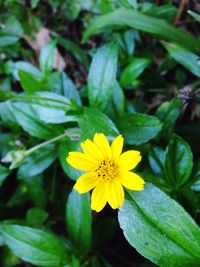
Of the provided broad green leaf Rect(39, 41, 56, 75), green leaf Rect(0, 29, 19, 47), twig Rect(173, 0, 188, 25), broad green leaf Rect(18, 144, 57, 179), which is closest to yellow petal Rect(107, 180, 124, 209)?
broad green leaf Rect(18, 144, 57, 179)

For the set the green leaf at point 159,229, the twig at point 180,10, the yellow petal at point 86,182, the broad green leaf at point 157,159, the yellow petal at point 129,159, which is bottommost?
the broad green leaf at point 157,159

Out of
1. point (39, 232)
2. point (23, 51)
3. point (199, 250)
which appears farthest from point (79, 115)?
point (23, 51)

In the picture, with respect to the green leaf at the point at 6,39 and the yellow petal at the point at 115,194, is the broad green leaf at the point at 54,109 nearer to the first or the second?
the yellow petal at the point at 115,194

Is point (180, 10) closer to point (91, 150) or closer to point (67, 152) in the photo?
point (67, 152)

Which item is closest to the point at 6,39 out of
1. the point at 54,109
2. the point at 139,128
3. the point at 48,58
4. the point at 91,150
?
the point at 48,58

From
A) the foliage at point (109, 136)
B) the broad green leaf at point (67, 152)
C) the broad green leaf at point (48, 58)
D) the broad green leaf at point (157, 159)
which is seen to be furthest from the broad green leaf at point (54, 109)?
the broad green leaf at point (48, 58)

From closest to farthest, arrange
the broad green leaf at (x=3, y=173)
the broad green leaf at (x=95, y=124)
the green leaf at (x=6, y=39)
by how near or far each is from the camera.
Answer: the broad green leaf at (x=95, y=124) → the broad green leaf at (x=3, y=173) → the green leaf at (x=6, y=39)
